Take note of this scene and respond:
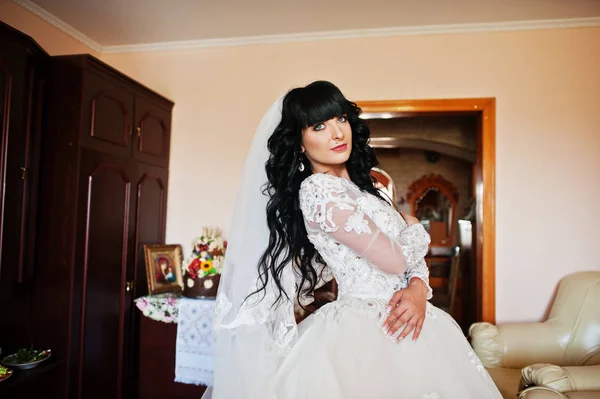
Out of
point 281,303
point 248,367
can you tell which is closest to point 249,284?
point 281,303

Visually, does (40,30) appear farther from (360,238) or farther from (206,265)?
(360,238)

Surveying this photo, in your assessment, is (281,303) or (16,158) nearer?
(281,303)

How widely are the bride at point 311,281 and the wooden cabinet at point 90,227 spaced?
56.4 inches

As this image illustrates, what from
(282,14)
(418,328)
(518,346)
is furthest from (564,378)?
(282,14)

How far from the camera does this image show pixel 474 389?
1.23 metres

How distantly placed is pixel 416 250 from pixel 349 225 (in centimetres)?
27

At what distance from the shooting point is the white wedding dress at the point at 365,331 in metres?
1.19

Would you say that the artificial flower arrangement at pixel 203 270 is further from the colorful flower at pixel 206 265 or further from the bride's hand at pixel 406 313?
the bride's hand at pixel 406 313

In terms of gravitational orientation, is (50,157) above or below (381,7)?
below

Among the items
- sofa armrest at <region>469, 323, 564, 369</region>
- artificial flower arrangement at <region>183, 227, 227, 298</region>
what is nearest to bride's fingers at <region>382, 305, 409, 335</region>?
sofa armrest at <region>469, 323, 564, 369</region>

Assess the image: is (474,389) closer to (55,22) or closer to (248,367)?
(248,367)

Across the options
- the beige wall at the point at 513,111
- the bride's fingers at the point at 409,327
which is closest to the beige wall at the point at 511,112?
the beige wall at the point at 513,111

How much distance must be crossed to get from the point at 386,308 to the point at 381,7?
7.39 feet

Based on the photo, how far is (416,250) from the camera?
4.52 ft
